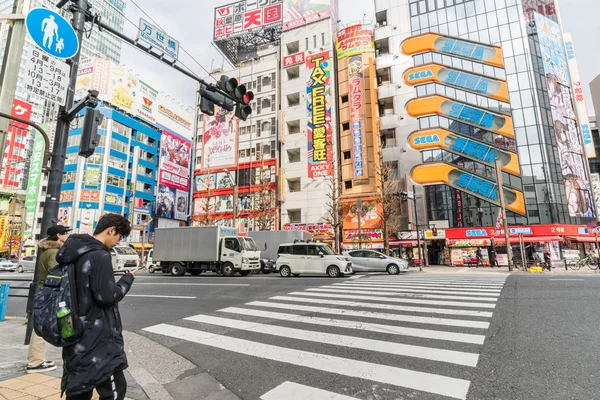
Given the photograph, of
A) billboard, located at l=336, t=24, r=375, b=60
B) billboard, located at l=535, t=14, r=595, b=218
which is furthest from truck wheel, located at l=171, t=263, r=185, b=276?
billboard, located at l=535, t=14, r=595, b=218

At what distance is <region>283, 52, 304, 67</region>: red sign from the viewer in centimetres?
4025

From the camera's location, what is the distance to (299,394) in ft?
10.6

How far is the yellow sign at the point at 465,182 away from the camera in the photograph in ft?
100

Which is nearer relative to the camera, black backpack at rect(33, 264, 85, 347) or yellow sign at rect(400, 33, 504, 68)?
black backpack at rect(33, 264, 85, 347)

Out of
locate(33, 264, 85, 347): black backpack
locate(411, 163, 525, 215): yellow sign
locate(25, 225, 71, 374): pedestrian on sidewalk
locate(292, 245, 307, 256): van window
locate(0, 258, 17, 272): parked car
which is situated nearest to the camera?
locate(33, 264, 85, 347): black backpack

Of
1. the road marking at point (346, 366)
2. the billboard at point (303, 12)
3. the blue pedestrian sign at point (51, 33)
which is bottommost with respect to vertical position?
the road marking at point (346, 366)

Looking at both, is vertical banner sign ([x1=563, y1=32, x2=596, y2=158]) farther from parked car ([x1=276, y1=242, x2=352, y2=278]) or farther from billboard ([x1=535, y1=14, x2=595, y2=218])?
parked car ([x1=276, y1=242, x2=352, y2=278])

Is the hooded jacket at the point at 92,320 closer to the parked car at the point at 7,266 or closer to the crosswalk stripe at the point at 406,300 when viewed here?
the crosswalk stripe at the point at 406,300

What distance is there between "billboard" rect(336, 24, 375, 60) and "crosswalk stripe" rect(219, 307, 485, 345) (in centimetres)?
3613

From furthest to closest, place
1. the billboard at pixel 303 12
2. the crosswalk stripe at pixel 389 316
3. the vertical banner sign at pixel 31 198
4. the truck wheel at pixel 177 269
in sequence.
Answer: the vertical banner sign at pixel 31 198 < the billboard at pixel 303 12 < the truck wheel at pixel 177 269 < the crosswalk stripe at pixel 389 316

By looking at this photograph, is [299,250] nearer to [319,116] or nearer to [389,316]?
[389,316]

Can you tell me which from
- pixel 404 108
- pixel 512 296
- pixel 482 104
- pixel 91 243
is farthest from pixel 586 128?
pixel 91 243

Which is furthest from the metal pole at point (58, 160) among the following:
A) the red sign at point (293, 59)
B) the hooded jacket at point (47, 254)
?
the red sign at point (293, 59)

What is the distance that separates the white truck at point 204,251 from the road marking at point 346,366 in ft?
40.2
